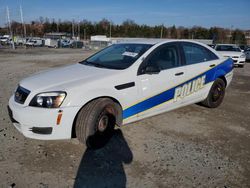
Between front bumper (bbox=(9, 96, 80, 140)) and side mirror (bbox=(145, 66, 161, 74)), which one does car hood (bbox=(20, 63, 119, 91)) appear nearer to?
front bumper (bbox=(9, 96, 80, 140))

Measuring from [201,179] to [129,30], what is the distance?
8655 centimetres

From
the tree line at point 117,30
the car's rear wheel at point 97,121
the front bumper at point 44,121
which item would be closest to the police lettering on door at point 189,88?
the car's rear wheel at point 97,121

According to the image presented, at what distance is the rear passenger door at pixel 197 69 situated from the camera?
431 centimetres

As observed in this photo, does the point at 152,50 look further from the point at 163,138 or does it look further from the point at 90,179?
the point at 90,179

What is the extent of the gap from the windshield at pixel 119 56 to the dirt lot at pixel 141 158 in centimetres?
119

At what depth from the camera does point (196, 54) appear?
4.58 metres

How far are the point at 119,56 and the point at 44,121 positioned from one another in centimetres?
182

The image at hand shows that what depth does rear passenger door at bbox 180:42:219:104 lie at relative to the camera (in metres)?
4.31

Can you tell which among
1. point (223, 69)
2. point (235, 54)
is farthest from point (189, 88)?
point (235, 54)

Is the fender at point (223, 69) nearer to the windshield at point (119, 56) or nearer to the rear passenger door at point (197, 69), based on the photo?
the rear passenger door at point (197, 69)

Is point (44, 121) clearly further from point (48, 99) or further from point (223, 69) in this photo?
point (223, 69)

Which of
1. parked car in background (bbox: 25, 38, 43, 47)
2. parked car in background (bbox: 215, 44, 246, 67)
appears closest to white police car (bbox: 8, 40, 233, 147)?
parked car in background (bbox: 215, 44, 246, 67)

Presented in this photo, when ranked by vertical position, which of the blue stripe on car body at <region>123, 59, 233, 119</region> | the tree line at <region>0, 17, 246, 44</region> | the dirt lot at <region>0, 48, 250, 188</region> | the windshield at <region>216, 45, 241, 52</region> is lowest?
the dirt lot at <region>0, 48, 250, 188</region>

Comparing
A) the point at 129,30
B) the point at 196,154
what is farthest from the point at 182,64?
the point at 129,30
